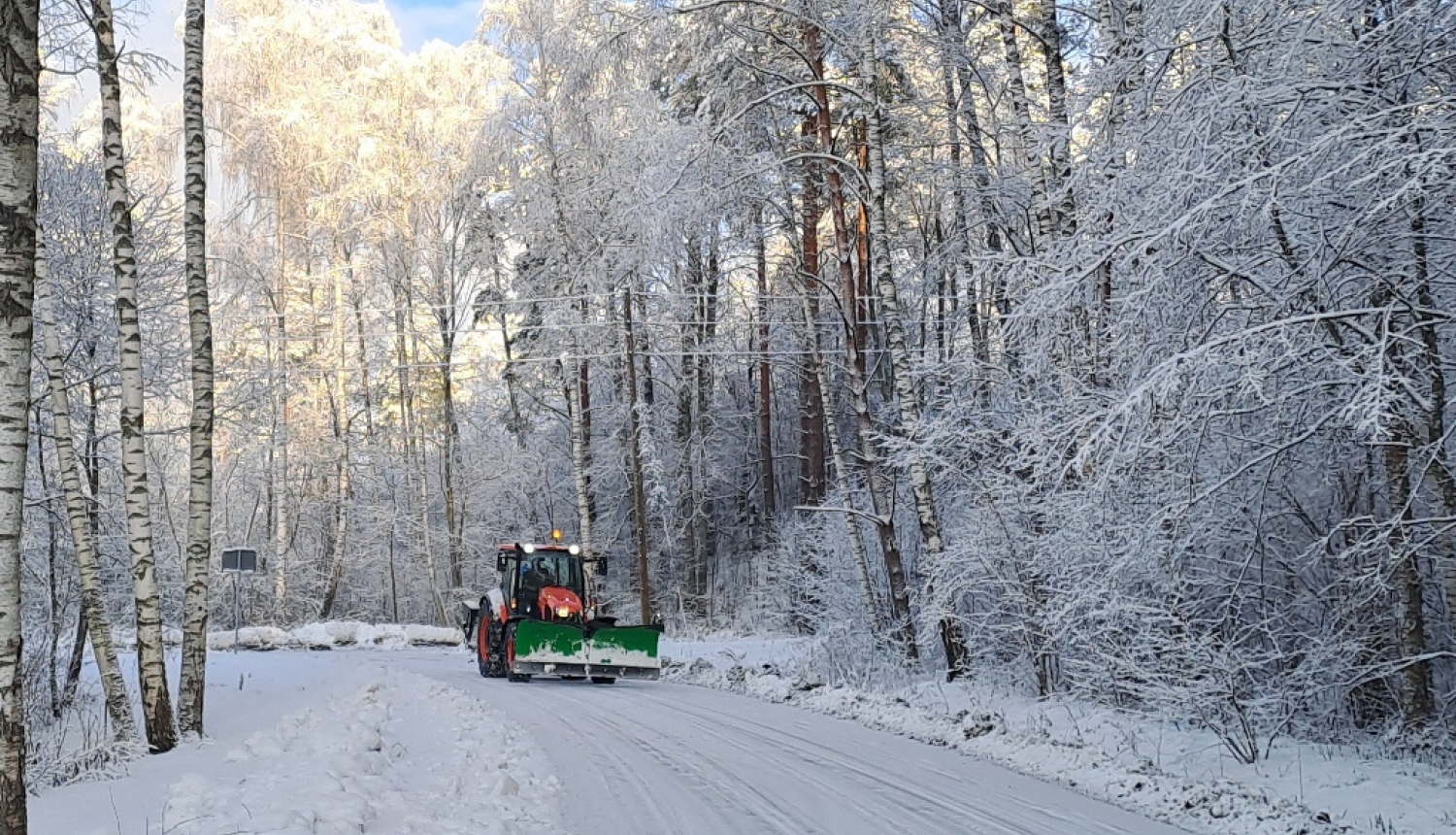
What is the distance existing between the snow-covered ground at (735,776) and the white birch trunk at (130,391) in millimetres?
574

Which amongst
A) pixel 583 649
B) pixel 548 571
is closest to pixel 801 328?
pixel 548 571

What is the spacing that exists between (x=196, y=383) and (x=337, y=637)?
16719 millimetres

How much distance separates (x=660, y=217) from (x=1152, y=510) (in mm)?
6593

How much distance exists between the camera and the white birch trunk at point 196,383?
9641 mm

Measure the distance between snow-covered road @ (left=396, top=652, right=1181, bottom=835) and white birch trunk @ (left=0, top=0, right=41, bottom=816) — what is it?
3.06m

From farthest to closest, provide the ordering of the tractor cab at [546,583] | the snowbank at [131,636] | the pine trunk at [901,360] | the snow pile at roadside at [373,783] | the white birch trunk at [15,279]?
1. the snowbank at [131,636]
2. the tractor cab at [546,583]
3. the pine trunk at [901,360]
4. the snow pile at roadside at [373,783]
5. the white birch trunk at [15,279]

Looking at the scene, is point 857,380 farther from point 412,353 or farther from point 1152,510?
point 412,353

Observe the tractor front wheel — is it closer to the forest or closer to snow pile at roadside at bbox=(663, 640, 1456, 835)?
the forest

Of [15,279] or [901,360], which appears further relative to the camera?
[901,360]

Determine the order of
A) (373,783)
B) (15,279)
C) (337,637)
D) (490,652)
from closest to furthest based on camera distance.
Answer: (15,279)
(373,783)
(490,652)
(337,637)

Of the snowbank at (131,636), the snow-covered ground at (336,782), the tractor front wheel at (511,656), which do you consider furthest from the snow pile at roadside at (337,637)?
the snow-covered ground at (336,782)

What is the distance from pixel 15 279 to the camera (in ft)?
15.4

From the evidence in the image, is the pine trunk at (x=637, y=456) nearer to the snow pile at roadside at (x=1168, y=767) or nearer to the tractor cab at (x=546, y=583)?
the tractor cab at (x=546, y=583)

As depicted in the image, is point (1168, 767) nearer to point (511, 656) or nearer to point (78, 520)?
point (78, 520)
